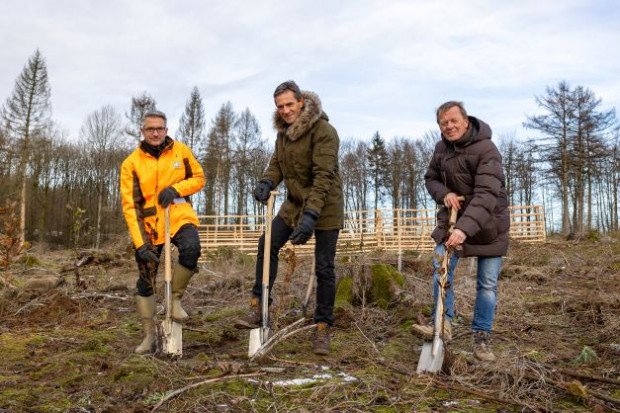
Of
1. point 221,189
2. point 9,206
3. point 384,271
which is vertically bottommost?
point 384,271

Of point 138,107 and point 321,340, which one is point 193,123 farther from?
point 321,340

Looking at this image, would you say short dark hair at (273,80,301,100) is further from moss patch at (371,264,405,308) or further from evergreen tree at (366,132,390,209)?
evergreen tree at (366,132,390,209)

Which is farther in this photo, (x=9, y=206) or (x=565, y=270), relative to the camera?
(x=565, y=270)

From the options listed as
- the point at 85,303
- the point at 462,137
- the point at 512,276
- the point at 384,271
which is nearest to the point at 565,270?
the point at 512,276

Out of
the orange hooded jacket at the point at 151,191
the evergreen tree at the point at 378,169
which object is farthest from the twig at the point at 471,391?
the evergreen tree at the point at 378,169

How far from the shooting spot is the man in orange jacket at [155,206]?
3668mm

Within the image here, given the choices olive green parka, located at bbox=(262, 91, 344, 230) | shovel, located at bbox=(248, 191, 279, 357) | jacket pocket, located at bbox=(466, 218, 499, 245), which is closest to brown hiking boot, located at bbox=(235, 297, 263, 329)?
shovel, located at bbox=(248, 191, 279, 357)

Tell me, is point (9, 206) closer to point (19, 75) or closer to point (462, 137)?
point (462, 137)

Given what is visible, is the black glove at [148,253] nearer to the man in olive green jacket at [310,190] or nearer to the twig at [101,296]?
the man in olive green jacket at [310,190]

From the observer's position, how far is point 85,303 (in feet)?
19.2

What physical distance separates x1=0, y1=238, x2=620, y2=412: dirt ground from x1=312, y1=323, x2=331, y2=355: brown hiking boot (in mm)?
84

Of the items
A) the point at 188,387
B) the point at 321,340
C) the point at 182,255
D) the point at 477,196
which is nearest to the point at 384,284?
the point at 321,340

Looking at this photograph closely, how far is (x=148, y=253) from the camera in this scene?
3482 millimetres

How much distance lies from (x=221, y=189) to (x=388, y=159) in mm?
13927
